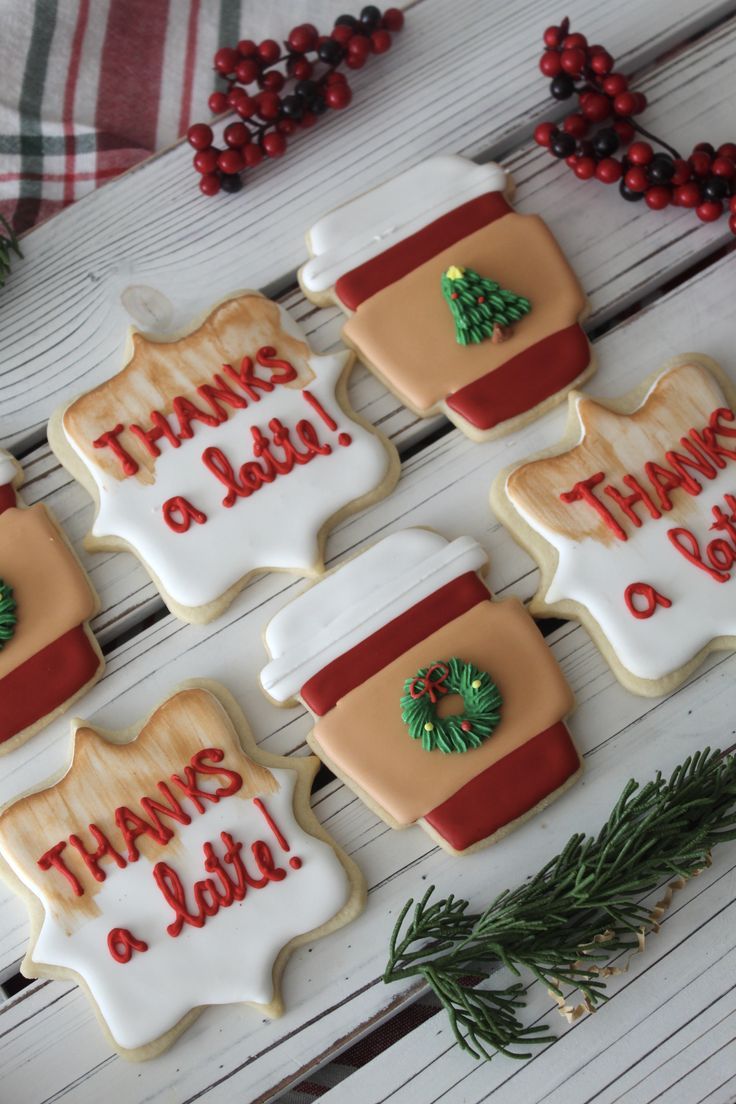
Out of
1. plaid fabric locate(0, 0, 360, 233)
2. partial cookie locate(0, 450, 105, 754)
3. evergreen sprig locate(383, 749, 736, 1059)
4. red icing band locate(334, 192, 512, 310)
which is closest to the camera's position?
evergreen sprig locate(383, 749, 736, 1059)

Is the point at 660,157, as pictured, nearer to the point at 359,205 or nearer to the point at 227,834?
the point at 359,205

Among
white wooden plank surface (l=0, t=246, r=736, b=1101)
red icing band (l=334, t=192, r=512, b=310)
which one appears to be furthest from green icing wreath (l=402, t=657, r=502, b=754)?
red icing band (l=334, t=192, r=512, b=310)

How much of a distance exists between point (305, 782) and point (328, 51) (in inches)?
34.2

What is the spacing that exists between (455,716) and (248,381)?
0.43m

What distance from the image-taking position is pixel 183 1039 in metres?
1.07

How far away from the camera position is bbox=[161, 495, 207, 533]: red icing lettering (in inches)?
45.5

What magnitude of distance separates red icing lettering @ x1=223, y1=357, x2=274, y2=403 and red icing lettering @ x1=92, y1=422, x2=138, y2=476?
0.46 ft

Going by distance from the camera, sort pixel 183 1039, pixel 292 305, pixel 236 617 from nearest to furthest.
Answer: pixel 183 1039 → pixel 236 617 → pixel 292 305

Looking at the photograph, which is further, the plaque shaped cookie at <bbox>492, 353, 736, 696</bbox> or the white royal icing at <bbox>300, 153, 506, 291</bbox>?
the white royal icing at <bbox>300, 153, 506, 291</bbox>

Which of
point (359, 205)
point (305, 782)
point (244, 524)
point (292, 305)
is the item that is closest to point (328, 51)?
point (359, 205)

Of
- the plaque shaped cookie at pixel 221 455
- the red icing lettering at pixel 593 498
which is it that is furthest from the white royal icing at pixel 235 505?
the red icing lettering at pixel 593 498

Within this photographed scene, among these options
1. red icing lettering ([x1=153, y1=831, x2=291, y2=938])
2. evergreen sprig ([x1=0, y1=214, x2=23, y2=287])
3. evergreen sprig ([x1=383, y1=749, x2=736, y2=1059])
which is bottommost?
evergreen sprig ([x1=383, y1=749, x2=736, y2=1059])

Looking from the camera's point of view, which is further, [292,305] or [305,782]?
[292,305]

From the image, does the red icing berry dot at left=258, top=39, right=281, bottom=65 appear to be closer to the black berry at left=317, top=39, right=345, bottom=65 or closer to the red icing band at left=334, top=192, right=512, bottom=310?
the black berry at left=317, top=39, right=345, bottom=65
